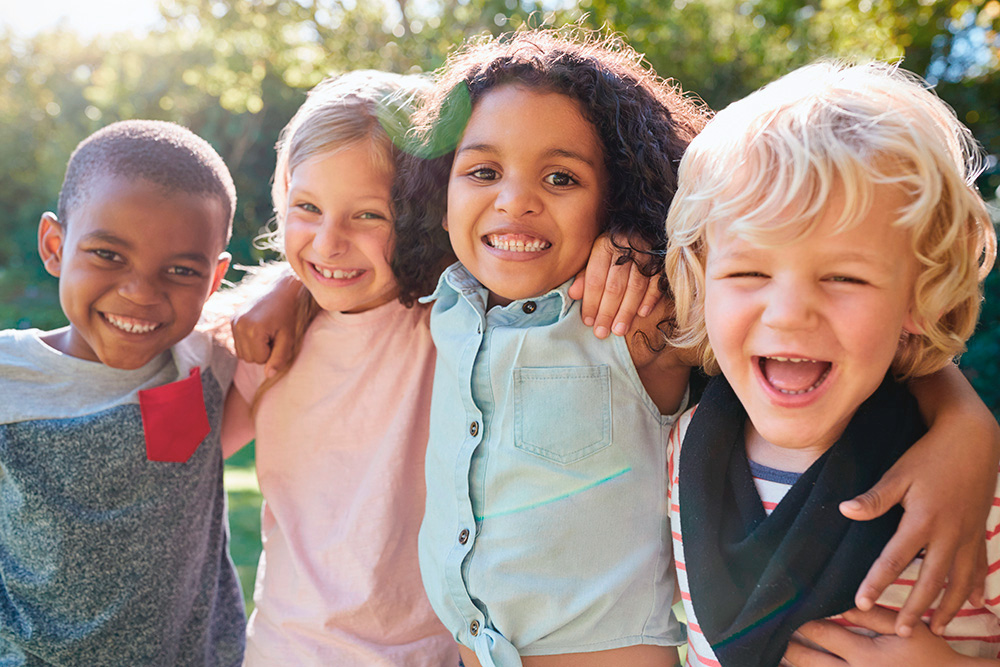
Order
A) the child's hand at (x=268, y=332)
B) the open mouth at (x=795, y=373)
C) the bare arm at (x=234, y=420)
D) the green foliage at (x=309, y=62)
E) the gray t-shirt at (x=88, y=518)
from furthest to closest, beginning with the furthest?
1. the green foliage at (x=309, y=62)
2. the bare arm at (x=234, y=420)
3. the child's hand at (x=268, y=332)
4. the gray t-shirt at (x=88, y=518)
5. the open mouth at (x=795, y=373)

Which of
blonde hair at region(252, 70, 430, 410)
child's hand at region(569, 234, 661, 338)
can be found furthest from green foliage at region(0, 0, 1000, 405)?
child's hand at region(569, 234, 661, 338)

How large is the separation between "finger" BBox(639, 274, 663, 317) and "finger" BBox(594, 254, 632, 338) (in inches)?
2.0

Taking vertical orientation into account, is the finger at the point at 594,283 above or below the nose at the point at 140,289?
above

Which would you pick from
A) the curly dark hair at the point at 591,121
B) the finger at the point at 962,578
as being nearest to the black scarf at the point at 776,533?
the finger at the point at 962,578

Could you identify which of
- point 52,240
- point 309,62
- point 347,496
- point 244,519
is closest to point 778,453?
point 347,496

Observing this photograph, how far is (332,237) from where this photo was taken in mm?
1986

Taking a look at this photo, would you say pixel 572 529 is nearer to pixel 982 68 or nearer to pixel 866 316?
pixel 866 316

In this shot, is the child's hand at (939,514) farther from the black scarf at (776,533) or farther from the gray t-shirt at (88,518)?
the gray t-shirt at (88,518)

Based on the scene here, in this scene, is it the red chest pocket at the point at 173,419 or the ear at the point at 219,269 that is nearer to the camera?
the red chest pocket at the point at 173,419

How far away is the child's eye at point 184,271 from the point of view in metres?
2.02

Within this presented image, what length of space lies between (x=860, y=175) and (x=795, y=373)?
369 mm

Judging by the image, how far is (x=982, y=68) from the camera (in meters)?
5.64

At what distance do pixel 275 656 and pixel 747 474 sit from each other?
53.4 inches

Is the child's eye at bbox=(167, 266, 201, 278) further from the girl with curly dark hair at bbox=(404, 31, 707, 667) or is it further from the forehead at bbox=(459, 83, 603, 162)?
the forehead at bbox=(459, 83, 603, 162)
